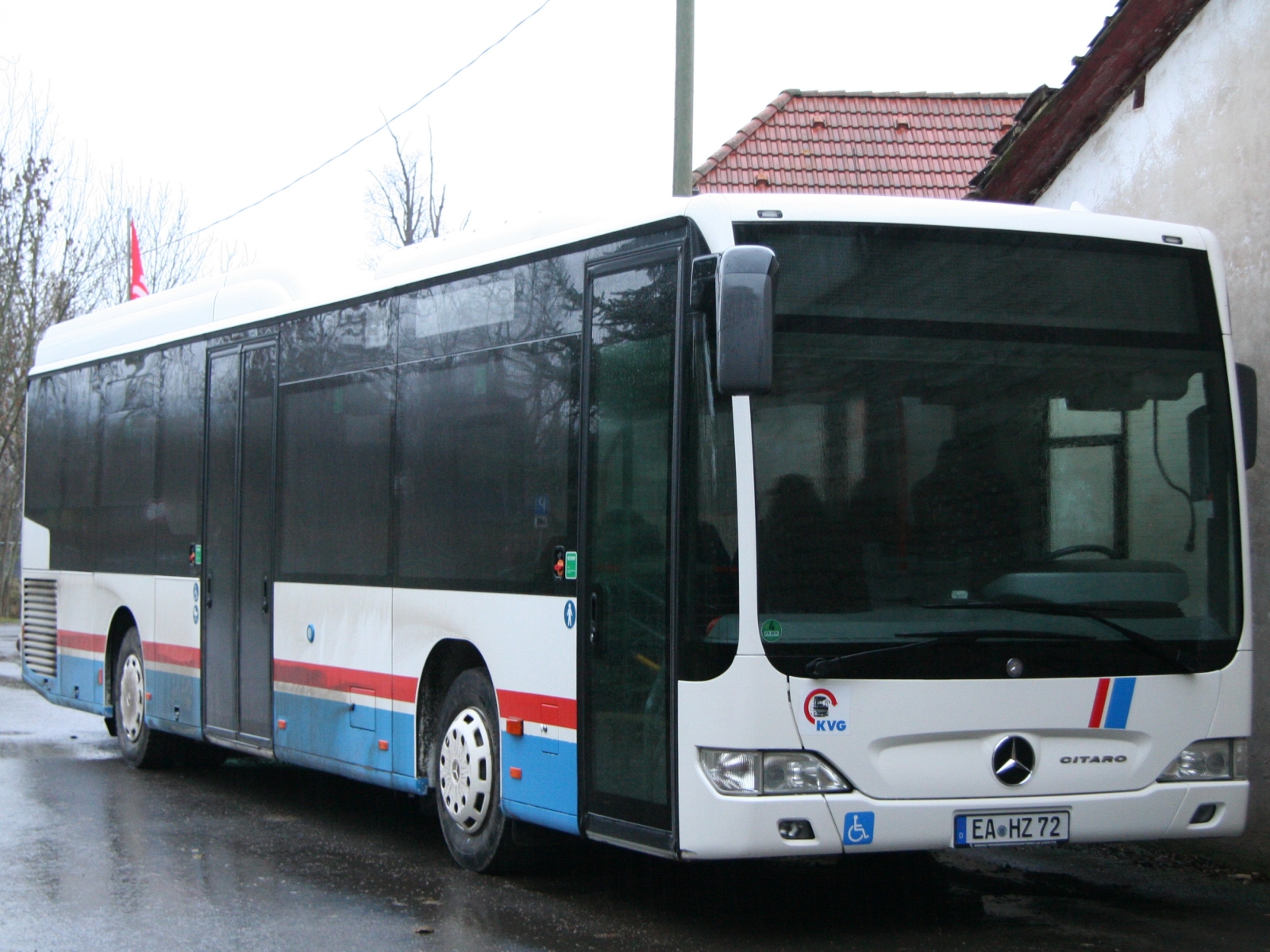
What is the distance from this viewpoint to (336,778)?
12.3 m

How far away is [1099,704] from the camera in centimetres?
661

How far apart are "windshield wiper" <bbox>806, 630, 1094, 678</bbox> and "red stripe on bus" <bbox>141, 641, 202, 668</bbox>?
639 cm

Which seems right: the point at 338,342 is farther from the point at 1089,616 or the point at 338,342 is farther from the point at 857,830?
the point at 1089,616

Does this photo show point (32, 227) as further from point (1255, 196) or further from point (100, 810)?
point (1255, 196)

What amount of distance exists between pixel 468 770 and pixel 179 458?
4.85 m

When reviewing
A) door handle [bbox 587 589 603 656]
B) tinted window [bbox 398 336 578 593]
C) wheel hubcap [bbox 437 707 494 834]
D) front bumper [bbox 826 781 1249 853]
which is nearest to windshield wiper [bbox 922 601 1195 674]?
front bumper [bbox 826 781 1249 853]

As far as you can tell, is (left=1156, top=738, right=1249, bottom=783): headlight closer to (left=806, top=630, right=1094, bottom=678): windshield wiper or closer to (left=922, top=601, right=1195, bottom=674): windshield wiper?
(left=922, top=601, right=1195, bottom=674): windshield wiper

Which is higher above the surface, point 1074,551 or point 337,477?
point 337,477

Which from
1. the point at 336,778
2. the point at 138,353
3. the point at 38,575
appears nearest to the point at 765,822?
the point at 336,778

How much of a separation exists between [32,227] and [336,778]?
27.0 metres

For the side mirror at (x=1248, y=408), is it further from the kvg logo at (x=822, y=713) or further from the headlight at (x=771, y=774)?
the headlight at (x=771, y=774)

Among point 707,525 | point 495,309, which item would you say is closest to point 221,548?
point 495,309

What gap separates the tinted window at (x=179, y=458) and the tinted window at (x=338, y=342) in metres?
1.47

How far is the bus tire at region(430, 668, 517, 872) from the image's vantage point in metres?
7.93
